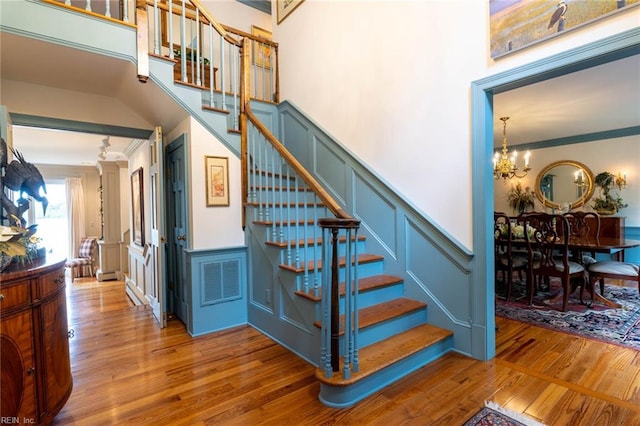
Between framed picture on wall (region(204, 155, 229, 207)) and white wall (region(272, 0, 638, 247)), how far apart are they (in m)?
1.35

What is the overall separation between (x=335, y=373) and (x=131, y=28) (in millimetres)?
3215

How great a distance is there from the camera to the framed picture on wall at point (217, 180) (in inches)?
125

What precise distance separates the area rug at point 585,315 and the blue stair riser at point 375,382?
154 centimetres

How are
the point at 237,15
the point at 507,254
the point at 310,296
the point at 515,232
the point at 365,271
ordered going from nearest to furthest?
the point at 310,296 < the point at 365,271 < the point at 507,254 < the point at 515,232 < the point at 237,15

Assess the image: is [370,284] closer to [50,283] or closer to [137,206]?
[50,283]

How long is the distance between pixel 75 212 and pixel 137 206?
396 cm

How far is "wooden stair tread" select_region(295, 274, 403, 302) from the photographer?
2389 millimetres

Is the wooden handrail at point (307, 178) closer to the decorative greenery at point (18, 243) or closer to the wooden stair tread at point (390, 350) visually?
the wooden stair tread at point (390, 350)

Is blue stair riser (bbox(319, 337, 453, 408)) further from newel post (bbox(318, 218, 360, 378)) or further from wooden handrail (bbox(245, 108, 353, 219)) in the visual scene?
wooden handrail (bbox(245, 108, 353, 219))

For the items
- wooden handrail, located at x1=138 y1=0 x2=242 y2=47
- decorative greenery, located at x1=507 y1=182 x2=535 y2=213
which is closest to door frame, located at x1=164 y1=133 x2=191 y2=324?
wooden handrail, located at x1=138 y1=0 x2=242 y2=47

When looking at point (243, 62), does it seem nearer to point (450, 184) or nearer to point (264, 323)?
point (450, 184)

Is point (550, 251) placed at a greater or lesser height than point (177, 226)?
lesser

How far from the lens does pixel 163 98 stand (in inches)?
119

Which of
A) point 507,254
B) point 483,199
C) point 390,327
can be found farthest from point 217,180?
point 507,254
